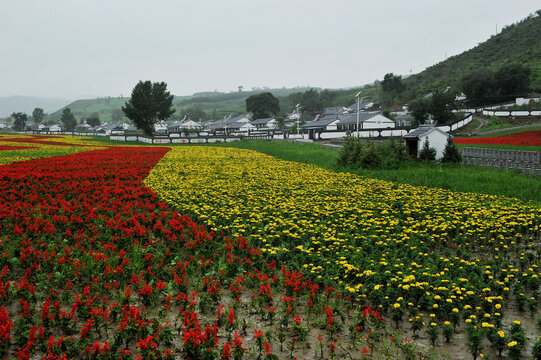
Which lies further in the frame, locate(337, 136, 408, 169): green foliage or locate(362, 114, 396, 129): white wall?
locate(362, 114, 396, 129): white wall

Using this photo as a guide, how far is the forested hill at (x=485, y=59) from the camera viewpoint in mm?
106188

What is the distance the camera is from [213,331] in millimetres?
5410

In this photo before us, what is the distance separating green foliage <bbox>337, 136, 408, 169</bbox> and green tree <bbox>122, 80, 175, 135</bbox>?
60.6m

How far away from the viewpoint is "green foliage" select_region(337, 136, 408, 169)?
24.1 metres

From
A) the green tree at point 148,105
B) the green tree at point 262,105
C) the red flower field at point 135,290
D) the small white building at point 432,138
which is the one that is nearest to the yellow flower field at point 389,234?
the red flower field at point 135,290

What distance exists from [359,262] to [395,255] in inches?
39.8

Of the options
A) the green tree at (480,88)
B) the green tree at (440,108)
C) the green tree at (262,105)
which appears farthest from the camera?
the green tree at (262,105)

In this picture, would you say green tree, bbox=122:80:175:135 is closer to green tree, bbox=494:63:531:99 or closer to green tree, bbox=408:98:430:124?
green tree, bbox=408:98:430:124

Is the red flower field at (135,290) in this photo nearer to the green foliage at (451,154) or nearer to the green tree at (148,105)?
the green foliage at (451,154)

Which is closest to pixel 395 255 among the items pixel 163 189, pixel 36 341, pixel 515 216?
pixel 515 216

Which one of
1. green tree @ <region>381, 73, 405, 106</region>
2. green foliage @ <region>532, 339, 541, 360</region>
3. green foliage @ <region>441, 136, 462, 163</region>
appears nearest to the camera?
green foliage @ <region>532, 339, 541, 360</region>

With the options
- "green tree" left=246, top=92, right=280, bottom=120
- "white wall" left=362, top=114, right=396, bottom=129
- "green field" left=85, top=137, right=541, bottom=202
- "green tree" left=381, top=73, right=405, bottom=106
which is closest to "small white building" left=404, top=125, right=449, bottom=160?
"green field" left=85, top=137, right=541, bottom=202

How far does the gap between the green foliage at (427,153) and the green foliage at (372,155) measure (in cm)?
116

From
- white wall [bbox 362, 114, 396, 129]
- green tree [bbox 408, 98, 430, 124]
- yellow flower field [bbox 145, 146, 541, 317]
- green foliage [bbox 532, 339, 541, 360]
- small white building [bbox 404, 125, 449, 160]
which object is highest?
green tree [bbox 408, 98, 430, 124]
